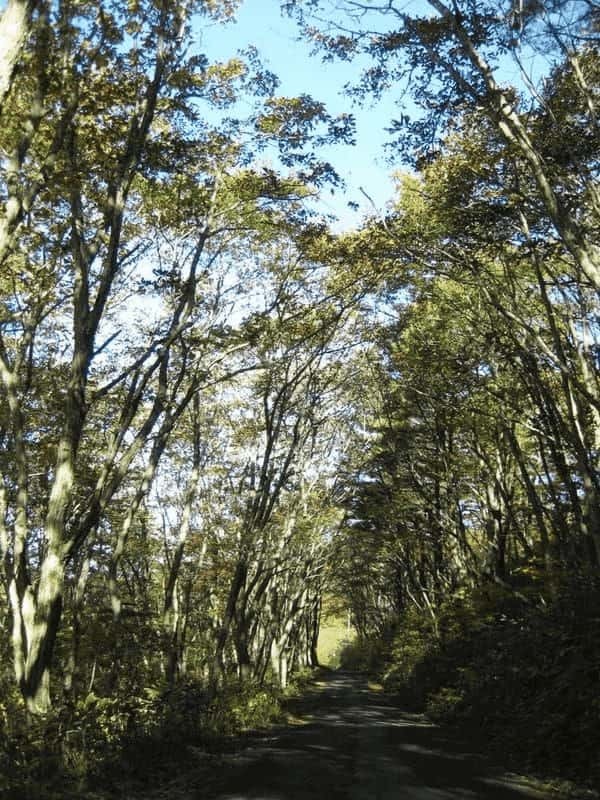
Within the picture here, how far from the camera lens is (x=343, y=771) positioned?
29.2ft

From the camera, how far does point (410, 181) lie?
16406 millimetres

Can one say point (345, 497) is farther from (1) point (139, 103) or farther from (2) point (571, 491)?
(1) point (139, 103)

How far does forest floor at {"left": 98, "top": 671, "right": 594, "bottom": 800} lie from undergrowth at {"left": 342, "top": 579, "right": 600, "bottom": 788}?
0.83m

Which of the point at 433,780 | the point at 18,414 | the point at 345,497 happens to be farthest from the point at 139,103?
the point at 345,497

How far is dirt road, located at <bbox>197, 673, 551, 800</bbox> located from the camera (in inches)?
289

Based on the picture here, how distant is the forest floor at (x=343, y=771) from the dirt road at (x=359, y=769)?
0.01 meters

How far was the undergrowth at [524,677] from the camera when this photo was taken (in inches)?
359

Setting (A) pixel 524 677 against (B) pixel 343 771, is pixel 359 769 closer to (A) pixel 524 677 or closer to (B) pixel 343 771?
(B) pixel 343 771

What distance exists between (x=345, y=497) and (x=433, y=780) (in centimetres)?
2067

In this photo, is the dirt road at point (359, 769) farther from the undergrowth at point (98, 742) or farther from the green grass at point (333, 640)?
the green grass at point (333, 640)

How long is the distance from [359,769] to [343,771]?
0.91 ft

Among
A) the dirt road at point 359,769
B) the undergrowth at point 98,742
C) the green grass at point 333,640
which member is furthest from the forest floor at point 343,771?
the green grass at point 333,640

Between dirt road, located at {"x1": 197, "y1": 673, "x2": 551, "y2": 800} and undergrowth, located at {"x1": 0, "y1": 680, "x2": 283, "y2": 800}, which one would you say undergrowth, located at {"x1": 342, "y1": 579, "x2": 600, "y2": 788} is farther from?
undergrowth, located at {"x1": 0, "y1": 680, "x2": 283, "y2": 800}

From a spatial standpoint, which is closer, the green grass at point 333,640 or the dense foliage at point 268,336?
the dense foliage at point 268,336
